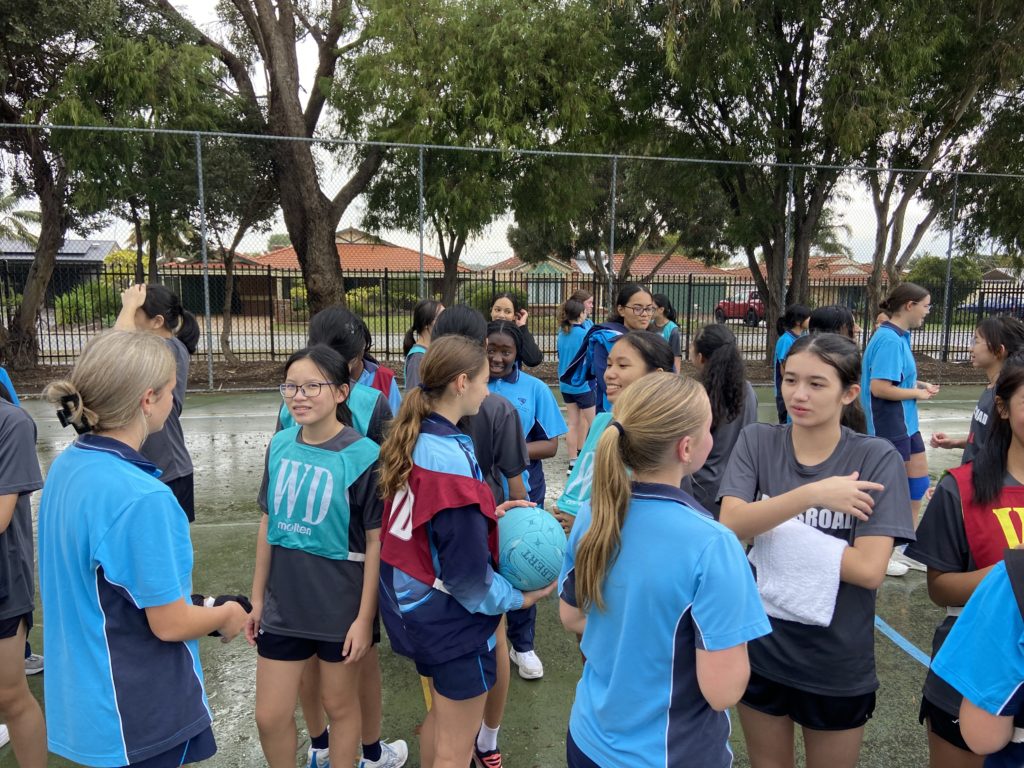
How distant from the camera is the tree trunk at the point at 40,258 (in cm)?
1142

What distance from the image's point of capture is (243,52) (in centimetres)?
1441

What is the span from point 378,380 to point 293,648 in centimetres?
160

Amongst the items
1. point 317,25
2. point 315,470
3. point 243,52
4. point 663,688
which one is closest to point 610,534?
point 663,688

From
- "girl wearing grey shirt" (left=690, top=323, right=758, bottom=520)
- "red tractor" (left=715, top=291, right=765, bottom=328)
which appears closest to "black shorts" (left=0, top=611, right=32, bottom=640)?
"girl wearing grey shirt" (left=690, top=323, right=758, bottom=520)

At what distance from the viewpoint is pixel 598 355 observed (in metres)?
5.22

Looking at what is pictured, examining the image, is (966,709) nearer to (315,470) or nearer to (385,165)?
(315,470)

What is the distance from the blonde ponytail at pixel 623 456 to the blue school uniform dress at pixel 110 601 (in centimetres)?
97

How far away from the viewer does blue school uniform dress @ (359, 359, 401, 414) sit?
142 inches

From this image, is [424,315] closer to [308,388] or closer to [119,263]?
[308,388]

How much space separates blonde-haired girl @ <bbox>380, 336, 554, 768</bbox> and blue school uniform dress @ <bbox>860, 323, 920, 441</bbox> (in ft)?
10.7

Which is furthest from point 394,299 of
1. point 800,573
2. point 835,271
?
point 800,573

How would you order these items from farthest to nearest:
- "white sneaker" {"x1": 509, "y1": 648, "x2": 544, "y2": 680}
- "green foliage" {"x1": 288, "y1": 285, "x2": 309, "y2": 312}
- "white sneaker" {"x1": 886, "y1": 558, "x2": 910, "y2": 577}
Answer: "green foliage" {"x1": 288, "y1": 285, "x2": 309, "y2": 312} < "white sneaker" {"x1": 886, "y1": 558, "x2": 910, "y2": 577} < "white sneaker" {"x1": 509, "y1": 648, "x2": 544, "y2": 680}

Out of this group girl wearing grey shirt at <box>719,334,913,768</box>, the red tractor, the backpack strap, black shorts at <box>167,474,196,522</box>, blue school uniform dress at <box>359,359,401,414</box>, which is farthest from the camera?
the red tractor

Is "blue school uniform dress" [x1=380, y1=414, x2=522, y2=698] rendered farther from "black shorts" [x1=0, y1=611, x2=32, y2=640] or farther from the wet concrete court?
"black shorts" [x1=0, y1=611, x2=32, y2=640]
